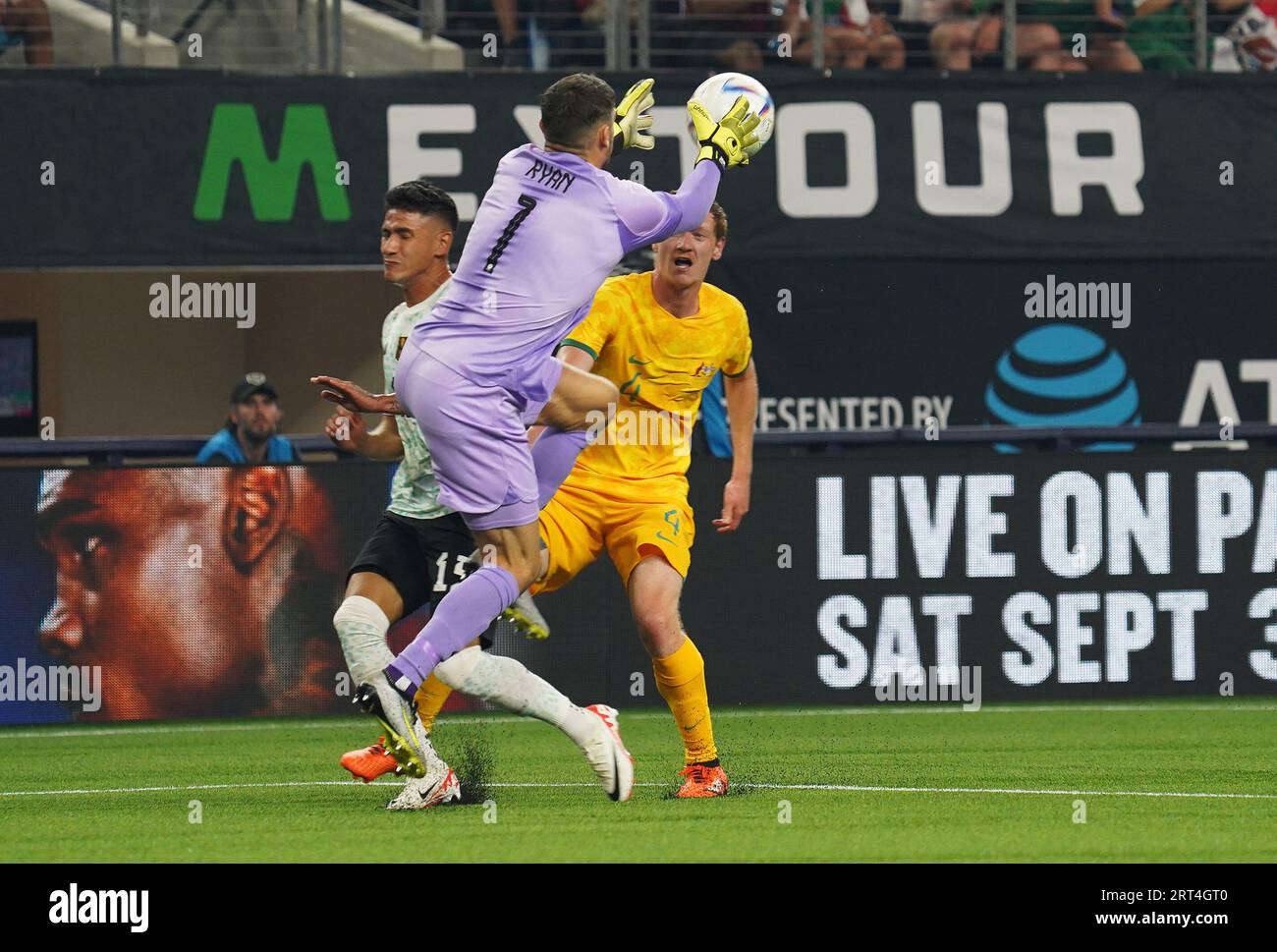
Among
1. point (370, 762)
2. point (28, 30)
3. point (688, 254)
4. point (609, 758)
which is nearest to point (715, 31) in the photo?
point (28, 30)

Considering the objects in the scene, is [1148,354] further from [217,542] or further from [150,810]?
[150,810]

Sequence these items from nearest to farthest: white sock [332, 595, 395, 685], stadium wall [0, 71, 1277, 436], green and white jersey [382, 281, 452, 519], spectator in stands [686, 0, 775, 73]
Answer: white sock [332, 595, 395, 685], green and white jersey [382, 281, 452, 519], stadium wall [0, 71, 1277, 436], spectator in stands [686, 0, 775, 73]

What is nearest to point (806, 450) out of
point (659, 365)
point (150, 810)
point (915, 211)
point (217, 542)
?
point (915, 211)

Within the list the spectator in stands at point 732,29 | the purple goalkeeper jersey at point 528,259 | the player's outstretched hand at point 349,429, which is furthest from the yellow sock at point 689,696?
the spectator in stands at point 732,29

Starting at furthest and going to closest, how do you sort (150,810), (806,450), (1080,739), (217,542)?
(806,450), (217,542), (1080,739), (150,810)

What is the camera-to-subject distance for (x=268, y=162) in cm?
1300

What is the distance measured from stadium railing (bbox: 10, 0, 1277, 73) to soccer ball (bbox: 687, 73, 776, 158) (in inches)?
238

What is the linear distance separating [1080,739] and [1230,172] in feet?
16.2

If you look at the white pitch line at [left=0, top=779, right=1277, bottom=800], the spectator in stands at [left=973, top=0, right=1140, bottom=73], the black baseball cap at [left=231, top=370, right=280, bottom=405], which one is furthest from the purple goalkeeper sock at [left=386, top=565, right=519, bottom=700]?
the spectator in stands at [left=973, top=0, right=1140, bottom=73]

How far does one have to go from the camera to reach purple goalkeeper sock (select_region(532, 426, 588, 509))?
7484 mm

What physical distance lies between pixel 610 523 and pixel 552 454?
580 millimetres

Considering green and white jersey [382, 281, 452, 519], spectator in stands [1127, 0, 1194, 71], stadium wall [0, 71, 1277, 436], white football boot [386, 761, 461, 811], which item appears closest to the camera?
white football boot [386, 761, 461, 811]

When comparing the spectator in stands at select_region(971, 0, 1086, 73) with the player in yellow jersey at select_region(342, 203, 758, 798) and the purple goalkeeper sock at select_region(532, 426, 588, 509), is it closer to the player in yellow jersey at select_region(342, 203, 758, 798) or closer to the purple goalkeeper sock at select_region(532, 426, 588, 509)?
the player in yellow jersey at select_region(342, 203, 758, 798)

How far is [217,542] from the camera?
1136 cm
